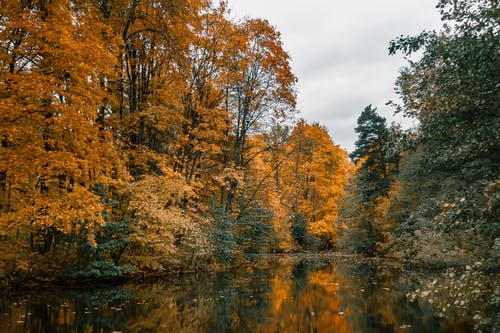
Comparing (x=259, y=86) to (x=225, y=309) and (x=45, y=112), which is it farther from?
(x=225, y=309)

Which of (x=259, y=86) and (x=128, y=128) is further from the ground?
(x=259, y=86)

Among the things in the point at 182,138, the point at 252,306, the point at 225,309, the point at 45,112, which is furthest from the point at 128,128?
the point at 252,306

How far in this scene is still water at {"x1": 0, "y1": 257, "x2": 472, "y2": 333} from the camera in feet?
24.0

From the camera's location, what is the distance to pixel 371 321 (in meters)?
7.88

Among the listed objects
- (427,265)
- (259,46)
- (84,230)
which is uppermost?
(259,46)

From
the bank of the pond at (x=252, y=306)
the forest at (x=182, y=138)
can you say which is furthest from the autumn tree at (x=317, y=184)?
the bank of the pond at (x=252, y=306)

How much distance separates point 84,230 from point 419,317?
10.8 m

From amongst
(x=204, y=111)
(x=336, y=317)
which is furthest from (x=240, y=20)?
(x=336, y=317)

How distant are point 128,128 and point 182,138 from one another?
8.07 ft

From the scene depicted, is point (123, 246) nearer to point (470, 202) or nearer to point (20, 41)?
point (20, 41)

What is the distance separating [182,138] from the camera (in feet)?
52.8

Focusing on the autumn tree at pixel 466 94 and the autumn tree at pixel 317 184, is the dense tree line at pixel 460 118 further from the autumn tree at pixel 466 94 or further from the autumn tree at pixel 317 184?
the autumn tree at pixel 317 184

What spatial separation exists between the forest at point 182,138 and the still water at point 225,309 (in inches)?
69.3

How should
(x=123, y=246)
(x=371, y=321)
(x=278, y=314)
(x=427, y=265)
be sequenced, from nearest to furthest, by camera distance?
1. (x=371, y=321)
2. (x=278, y=314)
3. (x=123, y=246)
4. (x=427, y=265)
